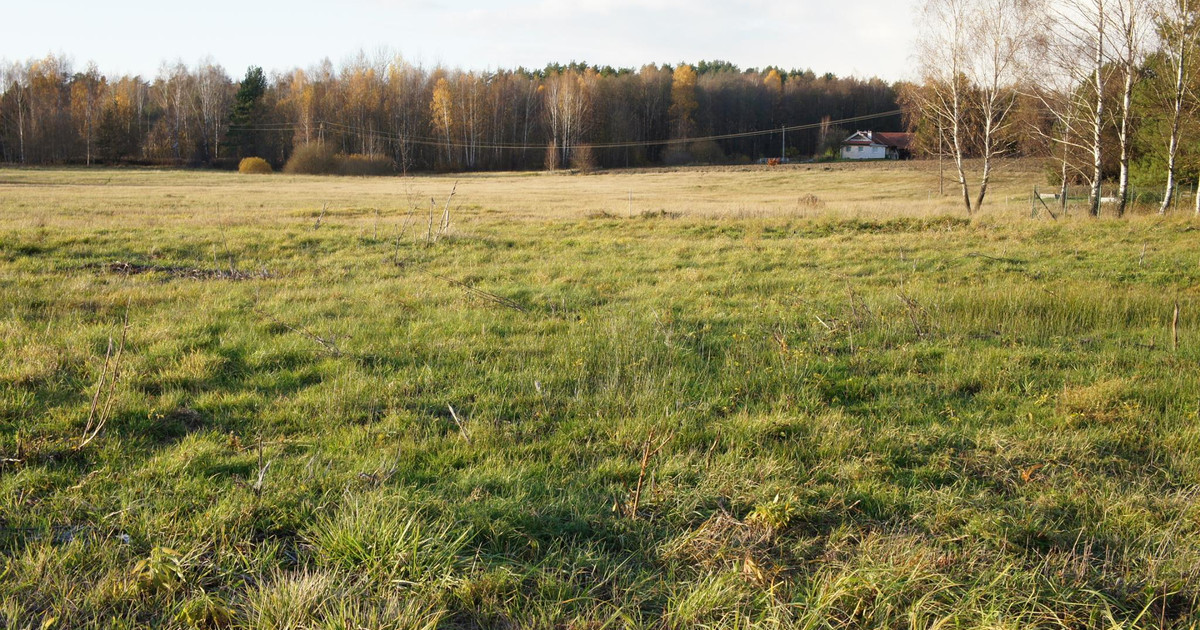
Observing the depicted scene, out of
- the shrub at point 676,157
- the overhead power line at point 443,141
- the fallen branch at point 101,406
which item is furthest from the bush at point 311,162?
the fallen branch at point 101,406

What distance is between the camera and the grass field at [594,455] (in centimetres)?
305

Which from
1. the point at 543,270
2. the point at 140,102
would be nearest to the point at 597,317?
the point at 543,270

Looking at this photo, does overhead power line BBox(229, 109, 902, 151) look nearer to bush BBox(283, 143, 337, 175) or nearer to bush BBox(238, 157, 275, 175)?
bush BBox(283, 143, 337, 175)

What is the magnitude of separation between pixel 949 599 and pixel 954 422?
7.67ft

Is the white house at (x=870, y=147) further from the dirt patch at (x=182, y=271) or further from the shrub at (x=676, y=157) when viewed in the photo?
the dirt patch at (x=182, y=271)

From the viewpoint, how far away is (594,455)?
15.1 feet

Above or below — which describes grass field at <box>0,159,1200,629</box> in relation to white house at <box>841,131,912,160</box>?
below

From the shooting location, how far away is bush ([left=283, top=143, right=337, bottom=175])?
7094 centimetres

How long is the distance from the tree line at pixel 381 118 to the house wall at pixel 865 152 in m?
3.28

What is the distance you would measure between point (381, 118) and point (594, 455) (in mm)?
87907

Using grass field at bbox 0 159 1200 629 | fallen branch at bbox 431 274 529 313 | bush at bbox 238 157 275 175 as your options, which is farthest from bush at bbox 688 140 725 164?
grass field at bbox 0 159 1200 629

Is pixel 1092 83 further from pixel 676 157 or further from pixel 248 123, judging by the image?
pixel 248 123

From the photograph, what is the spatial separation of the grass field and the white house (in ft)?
297

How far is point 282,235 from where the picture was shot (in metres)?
16.3
